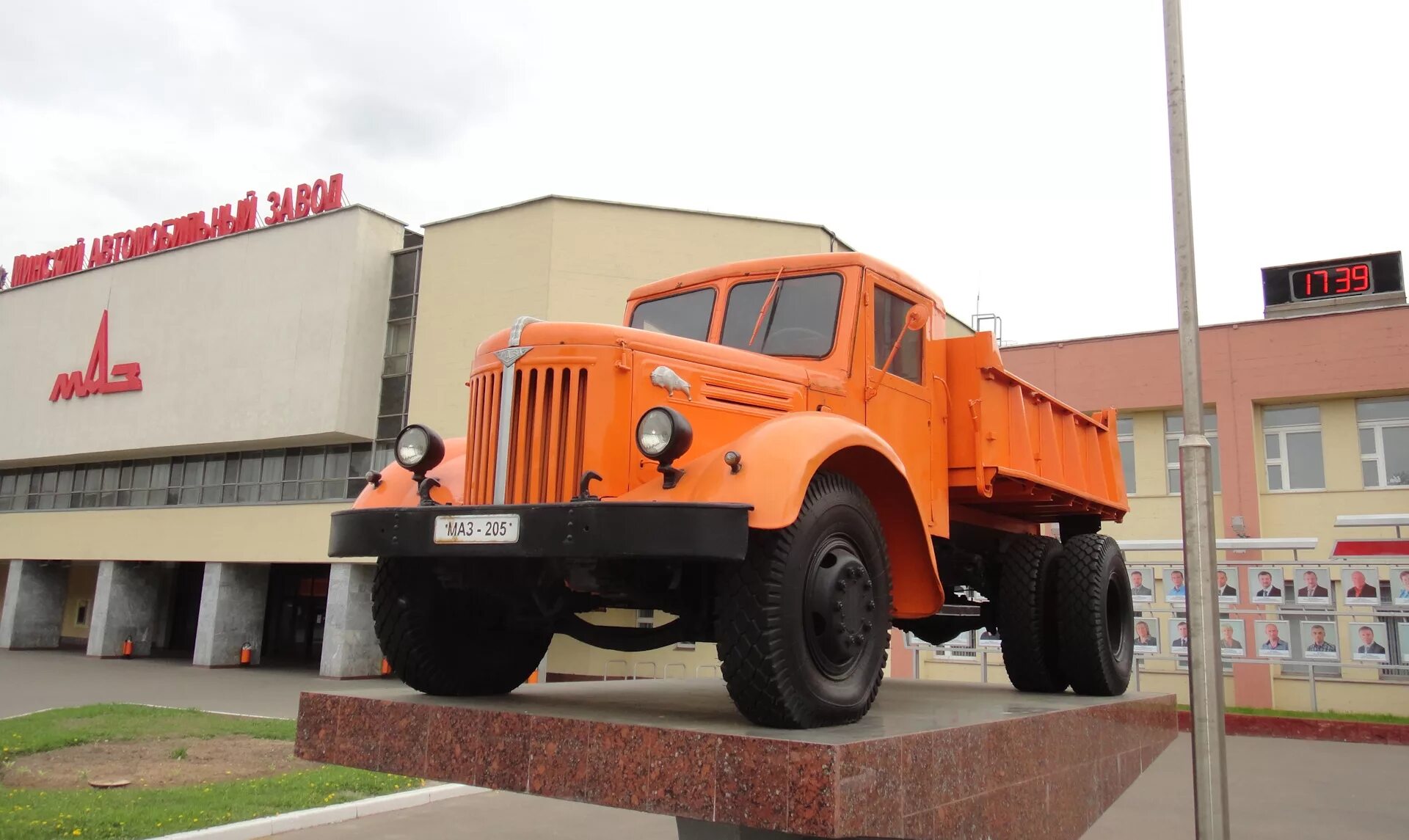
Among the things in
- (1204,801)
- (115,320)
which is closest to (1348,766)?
(1204,801)

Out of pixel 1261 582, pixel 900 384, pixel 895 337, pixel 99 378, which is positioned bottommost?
pixel 1261 582

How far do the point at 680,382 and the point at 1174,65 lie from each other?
4.02 m

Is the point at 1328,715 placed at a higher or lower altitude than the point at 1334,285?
lower

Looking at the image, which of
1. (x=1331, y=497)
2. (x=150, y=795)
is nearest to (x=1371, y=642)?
(x=1331, y=497)

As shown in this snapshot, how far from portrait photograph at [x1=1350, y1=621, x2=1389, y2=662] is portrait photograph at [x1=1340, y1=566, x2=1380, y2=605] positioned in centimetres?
91

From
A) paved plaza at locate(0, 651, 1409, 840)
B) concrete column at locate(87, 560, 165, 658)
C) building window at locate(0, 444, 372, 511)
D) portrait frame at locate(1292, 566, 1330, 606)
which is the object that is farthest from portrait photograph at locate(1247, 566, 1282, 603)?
concrete column at locate(87, 560, 165, 658)

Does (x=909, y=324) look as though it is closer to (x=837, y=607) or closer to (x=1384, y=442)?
(x=837, y=607)

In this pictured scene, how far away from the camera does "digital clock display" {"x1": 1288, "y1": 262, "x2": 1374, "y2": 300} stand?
78.0 ft

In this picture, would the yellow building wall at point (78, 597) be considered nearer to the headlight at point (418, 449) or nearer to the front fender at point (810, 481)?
the headlight at point (418, 449)

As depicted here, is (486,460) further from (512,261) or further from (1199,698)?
(512,261)

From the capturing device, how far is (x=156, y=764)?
11.5 metres

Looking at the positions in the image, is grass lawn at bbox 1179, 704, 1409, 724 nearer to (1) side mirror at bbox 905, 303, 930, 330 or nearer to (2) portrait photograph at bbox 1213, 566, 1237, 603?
(2) portrait photograph at bbox 1213, 566, 1237, 603

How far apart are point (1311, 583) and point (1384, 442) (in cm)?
745

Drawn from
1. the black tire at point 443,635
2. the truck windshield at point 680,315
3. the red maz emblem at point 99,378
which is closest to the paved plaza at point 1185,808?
the black tire at point 443,635
